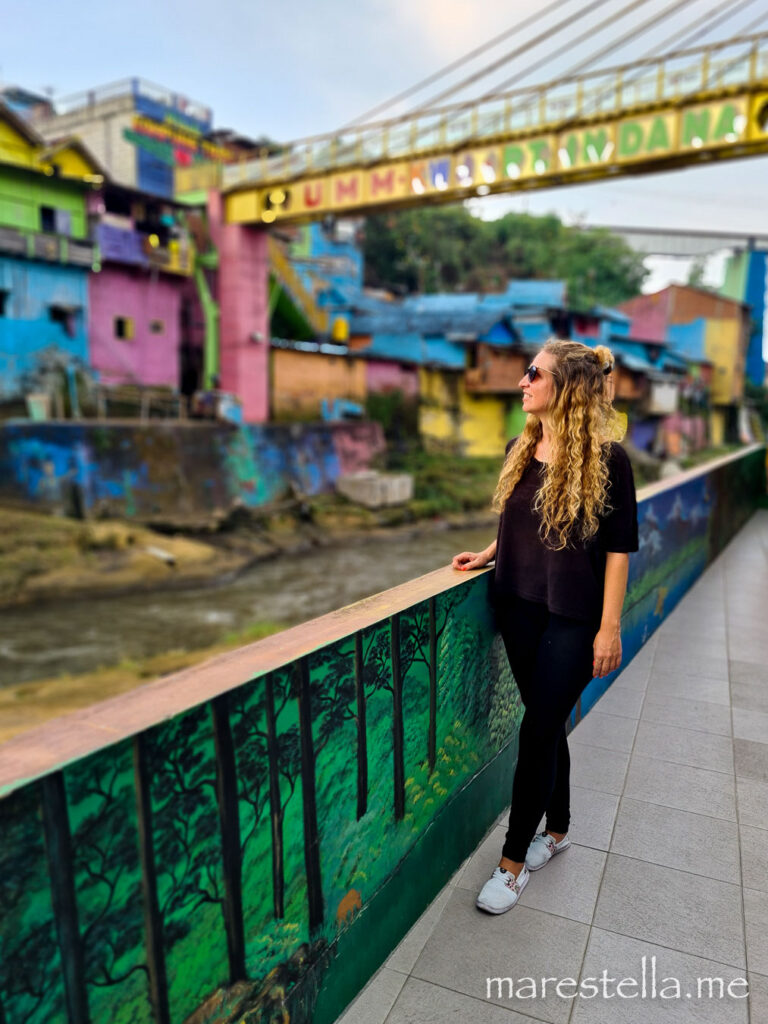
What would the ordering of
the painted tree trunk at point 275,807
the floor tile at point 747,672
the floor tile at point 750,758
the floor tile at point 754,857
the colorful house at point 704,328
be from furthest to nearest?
the colorful house at point 704,328 < the floor tile at point 747,672 < the floor tile at point 750,758 < the floor tile at point 754,857 < the painted tree trunk at point 275,807

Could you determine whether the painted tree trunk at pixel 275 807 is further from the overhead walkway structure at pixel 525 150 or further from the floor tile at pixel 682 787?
the overhead walkway structure at pixel 525 150

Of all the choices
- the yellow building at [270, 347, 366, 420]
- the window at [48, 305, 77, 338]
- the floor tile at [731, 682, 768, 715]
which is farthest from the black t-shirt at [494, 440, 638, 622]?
the window at [48, 305, 77, 338]

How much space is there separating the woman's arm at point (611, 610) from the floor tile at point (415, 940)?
0.90 meters

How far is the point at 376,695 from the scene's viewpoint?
79.4 inches

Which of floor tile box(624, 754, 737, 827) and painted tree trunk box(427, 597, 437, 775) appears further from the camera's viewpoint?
floor tile box(624, 754, 737, 827)

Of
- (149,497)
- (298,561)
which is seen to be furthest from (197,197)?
(298,561)

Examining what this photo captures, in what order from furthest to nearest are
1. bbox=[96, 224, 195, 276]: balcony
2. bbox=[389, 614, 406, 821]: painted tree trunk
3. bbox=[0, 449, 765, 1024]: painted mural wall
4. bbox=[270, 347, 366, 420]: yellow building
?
bbox=[270, 347, 366, 420]: yellow building → bbox=[96, 224, 195, 276]: balcony → bbox=[389, 614, 406, 821]: painted tree trunk → bbox=[0, 449, 765, 1024]: painted mural wall

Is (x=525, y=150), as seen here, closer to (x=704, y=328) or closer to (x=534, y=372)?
(x=534, y=372)

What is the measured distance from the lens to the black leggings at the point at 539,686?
2.25 metres

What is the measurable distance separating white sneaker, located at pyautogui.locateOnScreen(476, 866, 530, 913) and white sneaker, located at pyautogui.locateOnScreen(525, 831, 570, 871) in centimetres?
10

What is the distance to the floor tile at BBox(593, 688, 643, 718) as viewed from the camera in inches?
150

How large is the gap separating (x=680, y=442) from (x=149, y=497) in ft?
93.7

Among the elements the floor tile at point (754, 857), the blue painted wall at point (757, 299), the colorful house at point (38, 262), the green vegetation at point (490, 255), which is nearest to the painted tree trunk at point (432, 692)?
the floor tile at point (754, 857)

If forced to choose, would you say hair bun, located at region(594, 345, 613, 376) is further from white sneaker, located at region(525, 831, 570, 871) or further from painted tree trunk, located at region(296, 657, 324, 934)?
white sneaker, located at region(525, 831, 570, 871)
